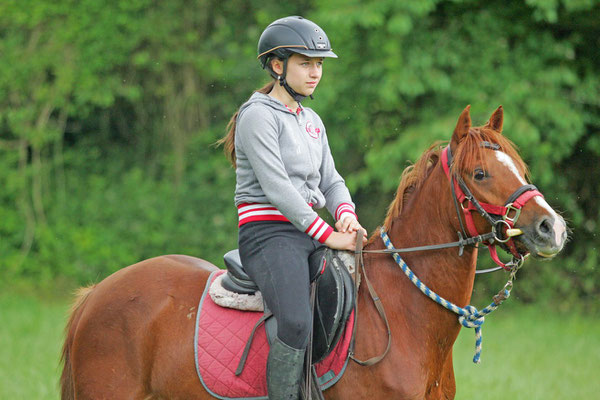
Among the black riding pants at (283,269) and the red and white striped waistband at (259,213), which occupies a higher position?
the red and white striped waistband at (259,213)

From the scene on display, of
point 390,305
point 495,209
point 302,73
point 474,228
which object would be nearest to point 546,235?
point 495,209

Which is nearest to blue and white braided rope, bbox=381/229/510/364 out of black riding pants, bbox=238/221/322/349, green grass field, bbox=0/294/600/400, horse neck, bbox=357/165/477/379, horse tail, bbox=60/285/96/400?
horse neck, bbox=357/165/477/379

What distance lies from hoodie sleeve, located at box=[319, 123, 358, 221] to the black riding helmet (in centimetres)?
43

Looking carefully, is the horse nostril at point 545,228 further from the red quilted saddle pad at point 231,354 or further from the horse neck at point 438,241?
the red quilted saddle pad at point 231,354

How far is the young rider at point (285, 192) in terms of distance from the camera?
3.36 m

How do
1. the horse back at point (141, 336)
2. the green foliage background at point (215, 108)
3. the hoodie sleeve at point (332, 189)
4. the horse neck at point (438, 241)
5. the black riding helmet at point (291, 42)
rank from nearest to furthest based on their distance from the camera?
the horse neck at point (438, 241) < the black riding helmet at point (291, 42) < the horse back at point (141, 336) < the hoodie sleeve at point (332, 189) < the green foliage background at point (215, 108)

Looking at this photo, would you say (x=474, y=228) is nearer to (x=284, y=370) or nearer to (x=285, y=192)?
(x=285, y=192)

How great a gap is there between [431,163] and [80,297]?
2.24 metres

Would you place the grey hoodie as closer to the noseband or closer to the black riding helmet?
the black riding helmet

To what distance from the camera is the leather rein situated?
3.16 m

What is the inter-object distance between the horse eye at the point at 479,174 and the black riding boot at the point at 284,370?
119 cm

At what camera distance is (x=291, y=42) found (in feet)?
11.7

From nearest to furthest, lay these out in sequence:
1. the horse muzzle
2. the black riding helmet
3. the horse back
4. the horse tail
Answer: the horse muzzle < the black riding helmet < the horse back < the horse tail

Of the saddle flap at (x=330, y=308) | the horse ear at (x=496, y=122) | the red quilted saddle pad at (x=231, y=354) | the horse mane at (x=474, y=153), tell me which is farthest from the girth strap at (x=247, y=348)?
the horse ear at (x=496, y=122)
